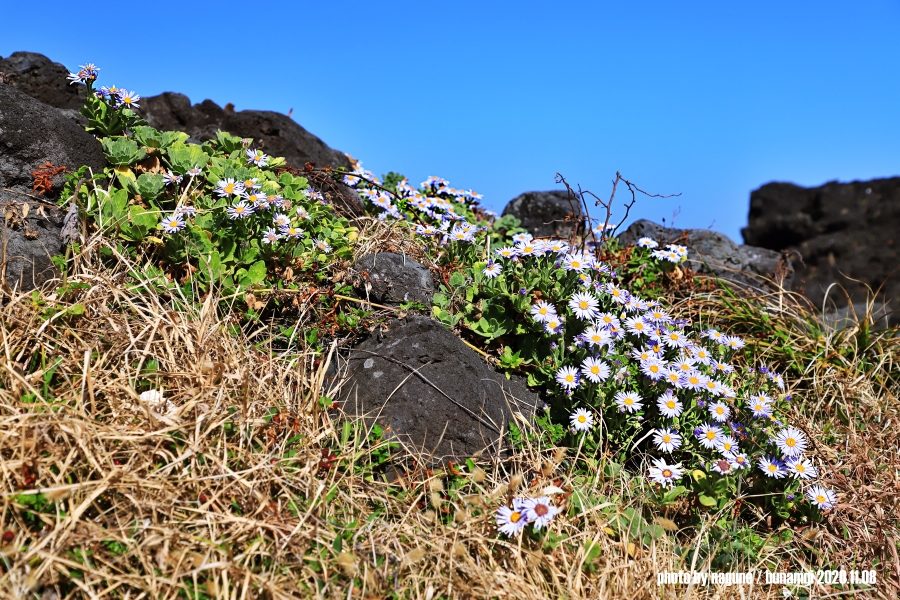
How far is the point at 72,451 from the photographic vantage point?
2.87m

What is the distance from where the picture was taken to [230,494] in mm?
2949

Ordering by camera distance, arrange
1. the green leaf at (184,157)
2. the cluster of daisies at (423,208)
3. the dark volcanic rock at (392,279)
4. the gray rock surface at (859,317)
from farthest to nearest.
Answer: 1. the gray rock surface at (859,317)
2. the cluster of daisies at (423,208)
3. the green leaf at (184,157)
4. the dark volcanic rock at (392,279)

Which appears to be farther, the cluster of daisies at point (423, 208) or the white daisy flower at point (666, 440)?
the cluster of daisies at point (423, 208)

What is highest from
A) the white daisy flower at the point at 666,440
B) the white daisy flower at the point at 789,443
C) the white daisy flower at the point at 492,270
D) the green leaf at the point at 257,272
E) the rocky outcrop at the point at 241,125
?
the rocky outcrop at the point at 241,125

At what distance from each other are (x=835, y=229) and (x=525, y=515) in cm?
1273

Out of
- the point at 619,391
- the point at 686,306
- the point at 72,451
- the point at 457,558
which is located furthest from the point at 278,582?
the point at 686,306

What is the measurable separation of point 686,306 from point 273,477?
401cm

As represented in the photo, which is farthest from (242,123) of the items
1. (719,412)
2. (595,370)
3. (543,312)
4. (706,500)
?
(706,500)

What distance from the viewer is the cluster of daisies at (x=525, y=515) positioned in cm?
285

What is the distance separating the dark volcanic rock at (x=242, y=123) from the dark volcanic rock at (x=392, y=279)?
2.64 meters

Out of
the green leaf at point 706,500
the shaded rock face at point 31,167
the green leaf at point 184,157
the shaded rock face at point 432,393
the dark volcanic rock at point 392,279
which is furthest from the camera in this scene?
the green leaf at point 184,157

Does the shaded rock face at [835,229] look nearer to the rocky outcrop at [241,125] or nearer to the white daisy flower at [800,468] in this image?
the rocky outcrop at [241,125]

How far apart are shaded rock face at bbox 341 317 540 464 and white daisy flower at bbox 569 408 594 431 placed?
0.89ft

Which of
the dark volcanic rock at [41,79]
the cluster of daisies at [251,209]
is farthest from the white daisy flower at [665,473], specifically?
the dark volcanic rock at [41,79]
